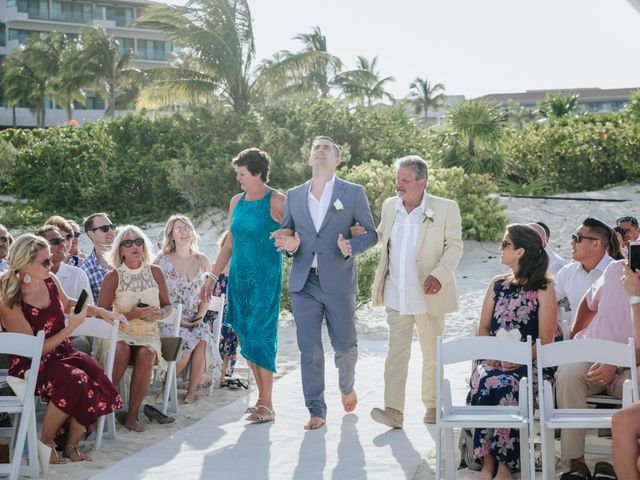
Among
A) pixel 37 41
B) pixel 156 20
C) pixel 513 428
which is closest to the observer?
pixel 513 428

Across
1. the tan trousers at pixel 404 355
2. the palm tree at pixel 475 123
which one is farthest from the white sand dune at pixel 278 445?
the palm tree at pixel 475 123

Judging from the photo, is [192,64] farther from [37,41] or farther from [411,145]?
[37,41]

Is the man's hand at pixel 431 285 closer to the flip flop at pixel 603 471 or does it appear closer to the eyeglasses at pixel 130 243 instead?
the flip flop at pixel 603 471

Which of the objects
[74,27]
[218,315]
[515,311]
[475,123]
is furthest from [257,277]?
[74,27]

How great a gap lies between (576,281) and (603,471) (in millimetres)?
2329

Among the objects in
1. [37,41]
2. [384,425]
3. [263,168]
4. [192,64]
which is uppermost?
[37,41]

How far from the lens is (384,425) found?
7.74 meters

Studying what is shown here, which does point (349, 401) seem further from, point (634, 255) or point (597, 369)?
point (634, 255)

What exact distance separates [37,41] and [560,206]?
5203cm

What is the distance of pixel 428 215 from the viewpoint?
764cm

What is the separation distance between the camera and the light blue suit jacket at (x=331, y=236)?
7.54m

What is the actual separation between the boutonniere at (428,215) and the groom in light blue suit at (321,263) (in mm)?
409

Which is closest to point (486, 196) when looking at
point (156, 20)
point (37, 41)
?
point (156, 20)

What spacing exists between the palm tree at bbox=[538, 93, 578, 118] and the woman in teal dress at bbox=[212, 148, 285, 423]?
45468 millimetres
